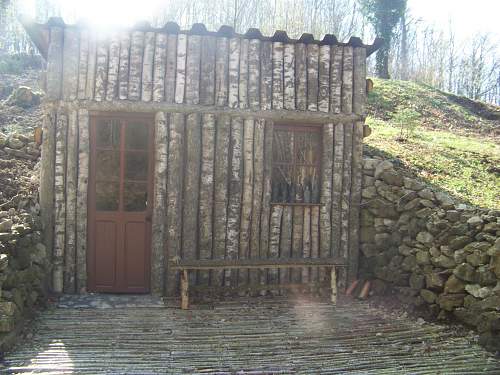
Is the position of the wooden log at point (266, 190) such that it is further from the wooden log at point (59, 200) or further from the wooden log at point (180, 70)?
the wooden log at point (59, 200)

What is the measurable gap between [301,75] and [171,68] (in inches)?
79.2

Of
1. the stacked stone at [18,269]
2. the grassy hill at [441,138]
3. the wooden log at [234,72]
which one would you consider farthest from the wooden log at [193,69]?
the grassy hill at [441,138]

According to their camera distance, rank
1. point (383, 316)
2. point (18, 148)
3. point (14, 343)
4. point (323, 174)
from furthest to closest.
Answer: point (18, 148) < point (323, 174) < point (383, 316) < point (14, 343)

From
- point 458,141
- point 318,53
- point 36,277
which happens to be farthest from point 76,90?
point 458,141

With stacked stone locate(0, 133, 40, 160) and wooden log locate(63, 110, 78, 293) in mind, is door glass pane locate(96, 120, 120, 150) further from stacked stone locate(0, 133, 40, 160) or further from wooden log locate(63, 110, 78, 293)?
stacked stone locate(0, 133, 40, 160)

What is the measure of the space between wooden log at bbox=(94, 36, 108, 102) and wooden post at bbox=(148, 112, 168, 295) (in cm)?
86

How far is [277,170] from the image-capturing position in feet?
Answer: 26.1

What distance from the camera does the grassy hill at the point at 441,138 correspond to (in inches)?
370

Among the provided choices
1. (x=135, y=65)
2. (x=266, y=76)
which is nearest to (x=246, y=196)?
(x=266, y=76)

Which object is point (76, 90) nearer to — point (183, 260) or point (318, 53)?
point (183, 260)

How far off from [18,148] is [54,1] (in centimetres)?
1717

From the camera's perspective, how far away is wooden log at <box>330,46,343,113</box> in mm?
7941

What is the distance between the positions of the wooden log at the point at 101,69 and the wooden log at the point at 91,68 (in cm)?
4

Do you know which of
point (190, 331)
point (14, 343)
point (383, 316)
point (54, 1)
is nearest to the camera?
point (14, 343)
